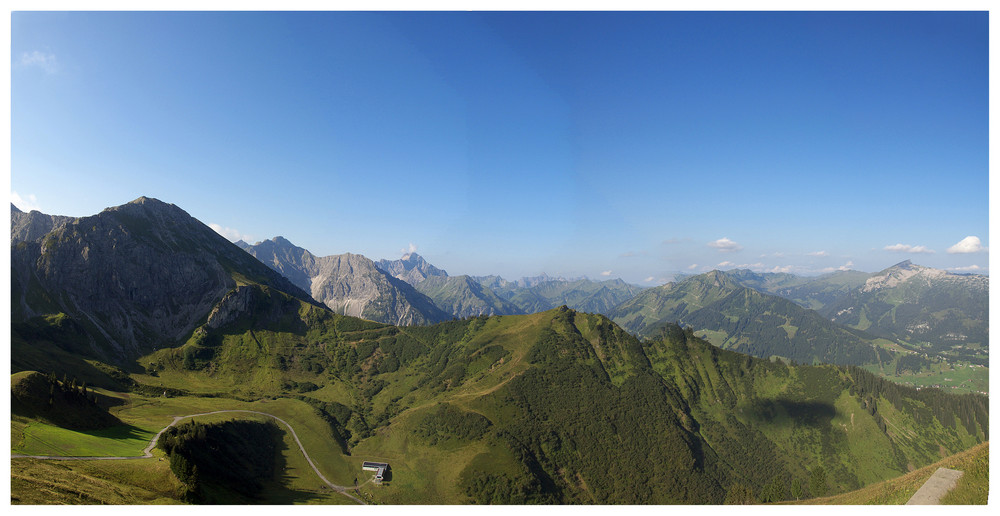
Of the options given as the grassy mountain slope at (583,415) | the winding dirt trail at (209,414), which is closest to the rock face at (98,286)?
the grassy mountain slope at (583,415)

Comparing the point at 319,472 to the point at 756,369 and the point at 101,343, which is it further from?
the point at 756,369

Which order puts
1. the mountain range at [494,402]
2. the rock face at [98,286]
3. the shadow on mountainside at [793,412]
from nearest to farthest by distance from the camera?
the mountain range at [494,402] < the rock face at [98,286] < the shadow on mountainside at [793,412]

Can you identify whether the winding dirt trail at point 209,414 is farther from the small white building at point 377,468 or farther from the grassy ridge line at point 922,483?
the grassy ridge line at point 922,483

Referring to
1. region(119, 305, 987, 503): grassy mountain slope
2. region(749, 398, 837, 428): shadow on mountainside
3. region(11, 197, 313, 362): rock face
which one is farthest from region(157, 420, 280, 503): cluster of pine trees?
region(749, 398, 837, 428): shadow on mountainside

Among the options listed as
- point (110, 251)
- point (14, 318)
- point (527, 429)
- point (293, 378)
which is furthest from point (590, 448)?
point (110, 251)

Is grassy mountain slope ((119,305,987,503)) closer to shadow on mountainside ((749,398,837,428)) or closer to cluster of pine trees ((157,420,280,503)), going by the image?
shadow on mountainside ((749,398,837,428))

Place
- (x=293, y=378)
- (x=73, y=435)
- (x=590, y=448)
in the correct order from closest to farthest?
(x=73, y=435) → (x=590, y=448) → (x=293, y=378)

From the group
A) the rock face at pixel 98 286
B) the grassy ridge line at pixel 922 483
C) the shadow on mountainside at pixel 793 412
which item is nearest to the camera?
the grassy ridge line at pixel 922 483

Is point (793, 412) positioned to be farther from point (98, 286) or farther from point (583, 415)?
A: point (98, 286)
